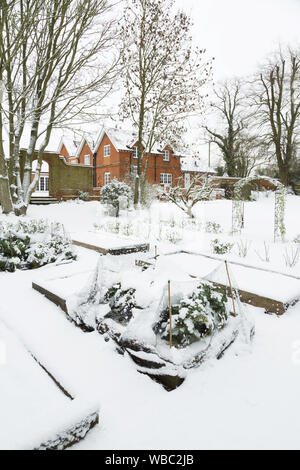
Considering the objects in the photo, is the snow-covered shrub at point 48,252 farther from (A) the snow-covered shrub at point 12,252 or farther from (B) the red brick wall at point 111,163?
(B) the red brick wall at point 111,163

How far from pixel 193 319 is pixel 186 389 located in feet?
2.00

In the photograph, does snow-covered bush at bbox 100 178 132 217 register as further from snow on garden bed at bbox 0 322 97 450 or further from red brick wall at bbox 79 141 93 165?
red brick wall at bbox 79 141 93 165

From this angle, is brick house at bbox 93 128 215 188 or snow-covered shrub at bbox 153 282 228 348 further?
brick house at bbox 93 128 215 188

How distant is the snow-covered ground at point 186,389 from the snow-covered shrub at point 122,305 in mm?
282

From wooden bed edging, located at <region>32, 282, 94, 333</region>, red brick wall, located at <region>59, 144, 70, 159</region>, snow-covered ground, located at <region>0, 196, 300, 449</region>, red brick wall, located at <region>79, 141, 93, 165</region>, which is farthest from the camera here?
red brick wall, located at <region>59, 144, 70, 159</region>

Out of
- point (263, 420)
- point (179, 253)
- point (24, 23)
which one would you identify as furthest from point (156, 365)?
point (24, 23)

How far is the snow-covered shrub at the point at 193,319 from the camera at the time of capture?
2.73 meters

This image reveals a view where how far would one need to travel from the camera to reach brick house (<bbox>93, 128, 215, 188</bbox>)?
2906 centimetres

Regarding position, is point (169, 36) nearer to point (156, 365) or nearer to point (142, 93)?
point (142, 93)

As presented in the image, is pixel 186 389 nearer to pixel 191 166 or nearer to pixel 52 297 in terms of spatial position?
pixel 52 297

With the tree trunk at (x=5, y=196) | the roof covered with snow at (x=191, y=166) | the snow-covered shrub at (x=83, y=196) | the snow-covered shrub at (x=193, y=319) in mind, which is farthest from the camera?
the roof covered with snow at (x=191, y=166)

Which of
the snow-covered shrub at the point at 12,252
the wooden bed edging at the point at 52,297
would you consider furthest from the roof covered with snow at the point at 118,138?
the wooden bed edging at the point at 52,297

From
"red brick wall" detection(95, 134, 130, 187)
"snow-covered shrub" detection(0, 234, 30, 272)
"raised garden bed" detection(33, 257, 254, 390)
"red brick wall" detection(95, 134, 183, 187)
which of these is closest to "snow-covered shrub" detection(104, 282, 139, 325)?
"raised garden bed" detection(33, 257, 254, 390)

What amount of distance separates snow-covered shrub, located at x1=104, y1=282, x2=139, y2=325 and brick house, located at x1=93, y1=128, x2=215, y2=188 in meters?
25.1
